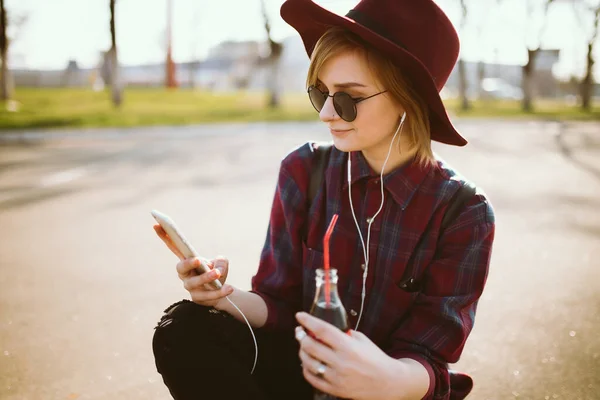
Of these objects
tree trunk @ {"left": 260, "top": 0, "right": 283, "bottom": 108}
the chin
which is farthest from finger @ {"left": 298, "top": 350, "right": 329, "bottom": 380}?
tree trunk @ {"left": 260, "top": 0, "right": 283, "bottom": 108}

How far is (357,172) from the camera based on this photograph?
1958 millimetres

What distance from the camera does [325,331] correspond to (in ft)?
4.28

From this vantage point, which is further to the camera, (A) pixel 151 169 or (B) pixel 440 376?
(A) pixel 151 169

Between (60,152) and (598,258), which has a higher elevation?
(598,258)

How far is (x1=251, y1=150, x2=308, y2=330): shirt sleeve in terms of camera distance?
2031 millimetres

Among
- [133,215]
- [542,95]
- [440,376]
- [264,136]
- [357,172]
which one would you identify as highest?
[357,172]

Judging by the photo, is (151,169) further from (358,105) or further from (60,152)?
(358,105)

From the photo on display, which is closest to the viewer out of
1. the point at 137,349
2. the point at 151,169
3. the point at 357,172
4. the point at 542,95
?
the point at 357,172

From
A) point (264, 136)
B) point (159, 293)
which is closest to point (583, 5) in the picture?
point (264, 136)

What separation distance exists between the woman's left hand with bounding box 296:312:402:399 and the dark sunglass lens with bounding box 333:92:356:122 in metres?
0.78

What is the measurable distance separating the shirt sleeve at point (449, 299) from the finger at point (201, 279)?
614 mm

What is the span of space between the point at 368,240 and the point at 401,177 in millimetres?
253

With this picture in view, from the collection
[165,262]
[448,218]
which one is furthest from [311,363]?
[165,262]

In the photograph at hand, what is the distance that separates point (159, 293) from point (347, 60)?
2607 millimetres
